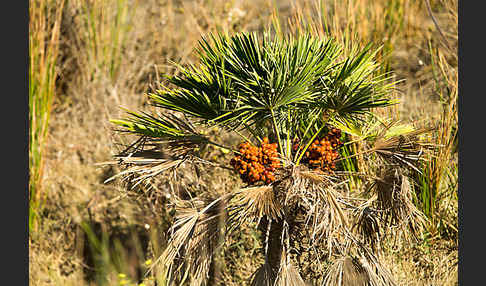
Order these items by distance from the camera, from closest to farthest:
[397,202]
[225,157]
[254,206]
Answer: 1. [254,206]
2. [397,202]
3. [225,157]

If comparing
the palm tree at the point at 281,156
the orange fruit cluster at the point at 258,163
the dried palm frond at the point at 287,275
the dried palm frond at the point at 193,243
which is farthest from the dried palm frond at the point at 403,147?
the dried palm frond at the point at 193,243

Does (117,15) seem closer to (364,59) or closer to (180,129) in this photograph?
(180,129)

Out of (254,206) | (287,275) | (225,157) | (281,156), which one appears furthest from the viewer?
(225,157)

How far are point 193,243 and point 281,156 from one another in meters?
0.65

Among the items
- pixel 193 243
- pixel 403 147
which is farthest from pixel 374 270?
pixel 193 243

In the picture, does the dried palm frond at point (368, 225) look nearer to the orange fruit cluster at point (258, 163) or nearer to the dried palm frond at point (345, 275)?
the dried palm frond at point (345, 275)

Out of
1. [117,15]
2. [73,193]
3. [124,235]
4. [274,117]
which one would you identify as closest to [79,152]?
[73,193]

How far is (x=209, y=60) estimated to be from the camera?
2895mm

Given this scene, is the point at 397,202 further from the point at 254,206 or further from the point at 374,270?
the point at 254,206

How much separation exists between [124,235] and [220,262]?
4.35 feet

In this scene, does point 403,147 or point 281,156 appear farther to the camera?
point 403,147

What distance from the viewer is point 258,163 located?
8.93 ft

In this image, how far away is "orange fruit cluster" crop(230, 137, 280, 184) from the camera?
8.90ft

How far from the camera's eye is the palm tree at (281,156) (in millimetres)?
2660
